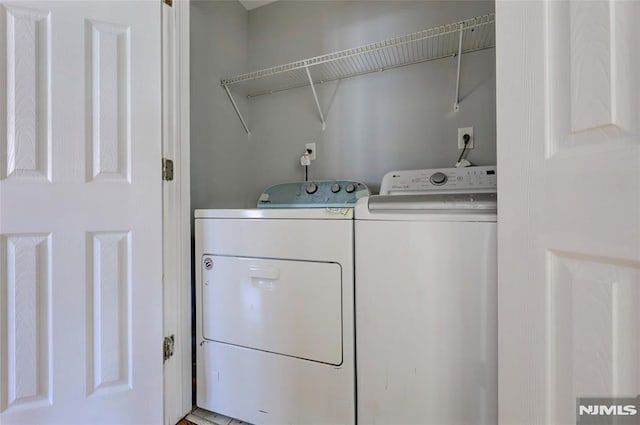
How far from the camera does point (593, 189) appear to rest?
483mm

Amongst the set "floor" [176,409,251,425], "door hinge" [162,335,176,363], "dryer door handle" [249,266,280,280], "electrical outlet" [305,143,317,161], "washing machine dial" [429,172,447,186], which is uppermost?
"electrical outlet" [305,143,317,161]

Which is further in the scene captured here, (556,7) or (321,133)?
(321,133)

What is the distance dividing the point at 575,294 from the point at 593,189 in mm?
210

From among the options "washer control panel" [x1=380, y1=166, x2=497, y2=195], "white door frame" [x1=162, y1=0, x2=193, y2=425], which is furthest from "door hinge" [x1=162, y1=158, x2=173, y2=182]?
"washer control panel" [x1=380, y1=166, x2=497, y2=195]

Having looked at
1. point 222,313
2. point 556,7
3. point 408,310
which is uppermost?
point 556,7

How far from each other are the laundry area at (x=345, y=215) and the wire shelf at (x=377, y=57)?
10 mm

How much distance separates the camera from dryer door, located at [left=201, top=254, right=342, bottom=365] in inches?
41.4

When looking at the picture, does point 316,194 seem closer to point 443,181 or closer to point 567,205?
point 443,181

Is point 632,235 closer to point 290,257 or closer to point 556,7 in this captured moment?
point 556,7

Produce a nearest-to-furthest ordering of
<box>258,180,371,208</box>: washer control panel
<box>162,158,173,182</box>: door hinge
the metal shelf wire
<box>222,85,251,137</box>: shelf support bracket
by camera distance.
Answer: <box>162,158,173,182</box>: door hinge → the metal shelf wire → <box>258,180,371,208</box>: washer control panel → <box>222,85,251,137</box>: shelf support bracket

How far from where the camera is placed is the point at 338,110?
181 cm

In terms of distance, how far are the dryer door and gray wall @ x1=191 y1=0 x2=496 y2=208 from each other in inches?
21.8

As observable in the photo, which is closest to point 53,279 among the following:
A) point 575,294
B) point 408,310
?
point 408,310

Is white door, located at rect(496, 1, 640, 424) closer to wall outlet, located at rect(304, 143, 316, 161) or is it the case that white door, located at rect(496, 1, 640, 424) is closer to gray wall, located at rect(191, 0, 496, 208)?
gray wall, located at rect(191, 0, 496, 208)
